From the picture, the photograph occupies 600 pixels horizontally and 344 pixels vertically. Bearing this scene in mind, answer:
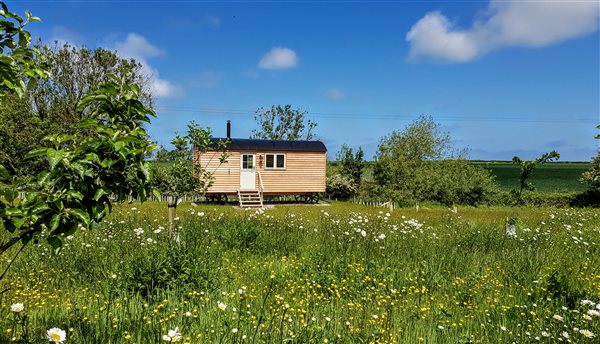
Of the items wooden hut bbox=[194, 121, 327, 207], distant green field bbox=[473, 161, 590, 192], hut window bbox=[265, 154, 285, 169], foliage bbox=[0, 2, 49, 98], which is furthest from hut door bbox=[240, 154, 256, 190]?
foliage bbox=[0, 2, 49, 98]

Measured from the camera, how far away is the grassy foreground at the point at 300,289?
3.60 m

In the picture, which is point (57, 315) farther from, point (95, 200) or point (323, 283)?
point (323, 283)

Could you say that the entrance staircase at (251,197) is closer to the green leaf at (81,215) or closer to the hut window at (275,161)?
the hut window at (275,161)

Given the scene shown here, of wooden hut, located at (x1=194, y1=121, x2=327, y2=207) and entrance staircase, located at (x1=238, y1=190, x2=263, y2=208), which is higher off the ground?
wooden hut, located at (x1=194, y1=121, x2=327, y2=207)

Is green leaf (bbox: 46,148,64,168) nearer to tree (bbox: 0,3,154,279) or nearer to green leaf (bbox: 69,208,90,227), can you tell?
tree (bbox: 0,3,154,279)

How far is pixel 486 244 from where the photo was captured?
8.52 meters

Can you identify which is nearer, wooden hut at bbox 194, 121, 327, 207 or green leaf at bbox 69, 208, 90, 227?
green leaf at bbox 69, 208, 90, 227

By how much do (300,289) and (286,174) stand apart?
21.9 metres

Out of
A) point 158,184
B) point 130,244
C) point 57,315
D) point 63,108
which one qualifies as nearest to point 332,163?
point 63,108

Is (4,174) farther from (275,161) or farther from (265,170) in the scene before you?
(275,161)

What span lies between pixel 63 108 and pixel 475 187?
30.9m

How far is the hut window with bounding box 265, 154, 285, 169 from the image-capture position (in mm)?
26625

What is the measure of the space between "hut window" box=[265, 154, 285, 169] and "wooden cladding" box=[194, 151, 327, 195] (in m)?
0.23

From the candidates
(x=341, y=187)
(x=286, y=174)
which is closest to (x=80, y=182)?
(x=286, y=174)
